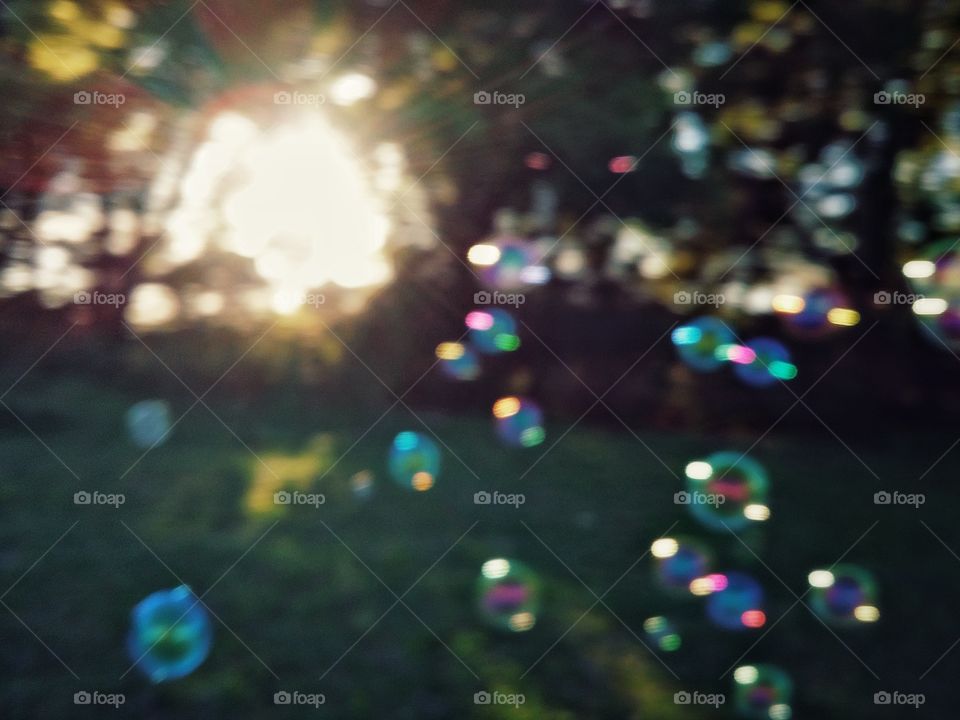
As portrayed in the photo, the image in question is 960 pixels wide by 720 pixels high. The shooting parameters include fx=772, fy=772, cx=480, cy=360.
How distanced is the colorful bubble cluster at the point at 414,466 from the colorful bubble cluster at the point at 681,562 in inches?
62.3

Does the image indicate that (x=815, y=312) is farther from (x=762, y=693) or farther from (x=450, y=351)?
(x=762, y=693)

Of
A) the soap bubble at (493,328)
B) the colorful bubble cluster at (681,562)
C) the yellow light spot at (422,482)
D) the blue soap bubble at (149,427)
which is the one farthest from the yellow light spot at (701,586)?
the blue soap bubble at (149,427)

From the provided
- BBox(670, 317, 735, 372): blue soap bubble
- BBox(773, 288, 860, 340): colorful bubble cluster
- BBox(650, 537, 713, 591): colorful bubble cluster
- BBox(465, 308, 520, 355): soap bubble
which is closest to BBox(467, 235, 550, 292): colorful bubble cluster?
BBox(465, 308, 520, 355): soap bubble

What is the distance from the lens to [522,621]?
3.64m

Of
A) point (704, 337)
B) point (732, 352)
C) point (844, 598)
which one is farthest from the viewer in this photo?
point (732, 352)

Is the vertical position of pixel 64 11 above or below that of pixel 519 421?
above

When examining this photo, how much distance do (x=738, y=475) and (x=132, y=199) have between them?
509cm

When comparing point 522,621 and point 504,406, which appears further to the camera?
point 504,406

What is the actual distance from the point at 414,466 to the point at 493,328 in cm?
234

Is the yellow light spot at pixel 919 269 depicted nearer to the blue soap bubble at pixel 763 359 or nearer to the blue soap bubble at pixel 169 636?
the blue soap bubble at pixel 763 359

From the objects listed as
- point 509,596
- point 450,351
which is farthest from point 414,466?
point 450,351

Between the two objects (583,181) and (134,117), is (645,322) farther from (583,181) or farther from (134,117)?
(134,117)

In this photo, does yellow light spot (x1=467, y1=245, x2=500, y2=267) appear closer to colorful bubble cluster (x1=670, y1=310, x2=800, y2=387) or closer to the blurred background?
the blurred background

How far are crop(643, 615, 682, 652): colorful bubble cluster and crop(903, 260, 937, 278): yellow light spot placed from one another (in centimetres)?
430
